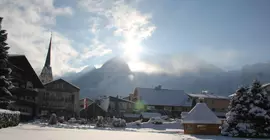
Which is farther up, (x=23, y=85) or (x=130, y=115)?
(x=23, y=85)

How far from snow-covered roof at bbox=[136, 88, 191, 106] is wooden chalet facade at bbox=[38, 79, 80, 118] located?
19724 mm

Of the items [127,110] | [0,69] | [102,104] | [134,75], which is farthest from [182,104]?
[134,75]

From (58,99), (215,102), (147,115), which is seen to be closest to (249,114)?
(147,115)

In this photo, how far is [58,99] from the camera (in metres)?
64.7

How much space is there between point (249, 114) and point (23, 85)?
1515 inches

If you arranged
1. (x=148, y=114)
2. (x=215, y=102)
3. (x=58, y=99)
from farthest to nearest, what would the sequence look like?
(x=215, y=102) < (x=148, y=114) < (x=58, y=99)

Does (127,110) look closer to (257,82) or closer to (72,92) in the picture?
(72,92)

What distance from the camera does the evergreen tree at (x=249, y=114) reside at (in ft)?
106

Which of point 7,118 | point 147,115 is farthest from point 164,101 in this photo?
point 7,118

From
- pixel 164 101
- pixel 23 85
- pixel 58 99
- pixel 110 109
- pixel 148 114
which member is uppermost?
pixel 23 85

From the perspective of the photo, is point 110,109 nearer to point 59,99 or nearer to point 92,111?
point 92,111

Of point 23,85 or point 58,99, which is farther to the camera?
point 58,99

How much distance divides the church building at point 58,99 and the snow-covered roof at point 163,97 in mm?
19591

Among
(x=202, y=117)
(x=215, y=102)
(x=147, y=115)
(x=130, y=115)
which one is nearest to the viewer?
(x=202, y=117)
